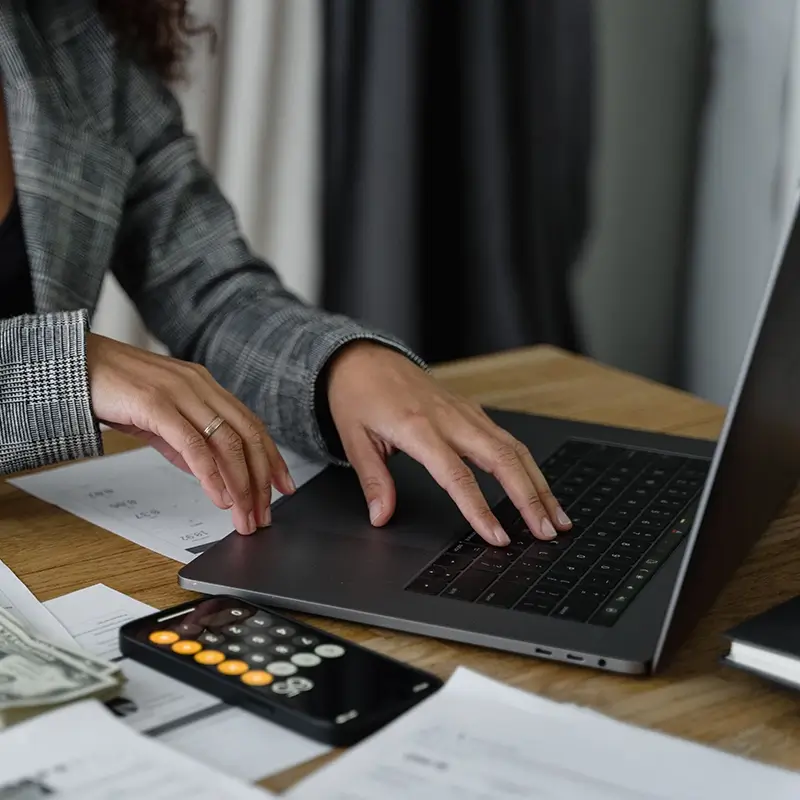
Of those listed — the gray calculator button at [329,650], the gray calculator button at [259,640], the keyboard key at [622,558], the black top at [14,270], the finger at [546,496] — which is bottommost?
the gray calculator button at [259,640]

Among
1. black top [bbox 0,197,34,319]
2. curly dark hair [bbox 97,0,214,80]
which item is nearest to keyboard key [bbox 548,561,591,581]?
black top [bbox 0,197,34,319]

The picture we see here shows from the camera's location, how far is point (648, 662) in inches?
26.2

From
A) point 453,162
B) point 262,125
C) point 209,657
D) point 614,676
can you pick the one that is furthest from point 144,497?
point 453,162

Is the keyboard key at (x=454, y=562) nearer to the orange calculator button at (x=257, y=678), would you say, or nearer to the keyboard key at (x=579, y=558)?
the keyboard key at (x=579, y=558)

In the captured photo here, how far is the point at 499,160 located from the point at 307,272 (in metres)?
0.39

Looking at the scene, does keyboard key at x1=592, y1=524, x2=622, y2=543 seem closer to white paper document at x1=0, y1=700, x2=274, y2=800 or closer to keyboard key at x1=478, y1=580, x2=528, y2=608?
keyboard key at x1=478, y1=580, x2=528, y2=608

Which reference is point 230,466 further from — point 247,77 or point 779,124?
point 779,124

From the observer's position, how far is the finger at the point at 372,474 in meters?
0.87

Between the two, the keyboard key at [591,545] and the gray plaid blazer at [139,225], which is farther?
the gray plaid blazer at [139,225]

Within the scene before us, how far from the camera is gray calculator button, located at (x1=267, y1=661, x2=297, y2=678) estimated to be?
0.64 m

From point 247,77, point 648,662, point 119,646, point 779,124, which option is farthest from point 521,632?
point 779,124

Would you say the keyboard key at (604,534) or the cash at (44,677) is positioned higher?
the keyboard key at (604,534)

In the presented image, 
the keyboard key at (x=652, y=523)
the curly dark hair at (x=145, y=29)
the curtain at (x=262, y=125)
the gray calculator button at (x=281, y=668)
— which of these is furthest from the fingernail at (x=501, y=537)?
the curtain at (x=262, y=125)

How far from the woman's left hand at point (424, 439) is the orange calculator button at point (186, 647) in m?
0.21
